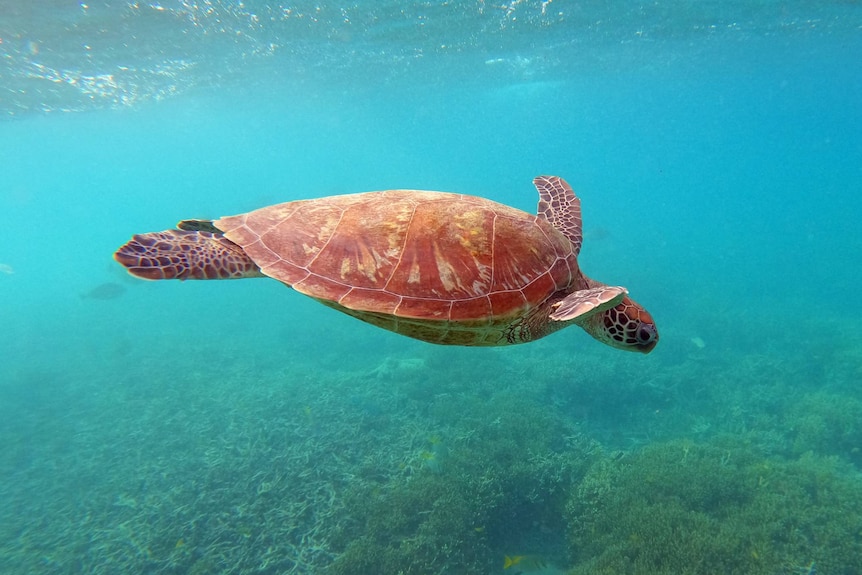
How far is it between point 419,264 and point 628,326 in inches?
73.1

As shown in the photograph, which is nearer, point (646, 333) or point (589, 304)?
point (589, 304)

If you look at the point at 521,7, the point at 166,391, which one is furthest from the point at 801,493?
the point at 521,7

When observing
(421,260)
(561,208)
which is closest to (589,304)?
(421,260)

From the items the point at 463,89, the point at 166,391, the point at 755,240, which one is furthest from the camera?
the point at 755,240

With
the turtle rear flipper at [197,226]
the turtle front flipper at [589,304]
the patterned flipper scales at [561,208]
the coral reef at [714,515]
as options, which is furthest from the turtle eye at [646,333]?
the turtle rear flipper at [197,226]

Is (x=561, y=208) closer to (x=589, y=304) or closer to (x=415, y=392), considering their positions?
(x=589, y=304)

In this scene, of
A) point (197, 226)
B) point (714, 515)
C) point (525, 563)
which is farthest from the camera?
point (714, 515)

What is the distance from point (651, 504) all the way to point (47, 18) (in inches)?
913

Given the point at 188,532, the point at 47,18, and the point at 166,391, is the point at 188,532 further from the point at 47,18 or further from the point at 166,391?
the point at 47,18

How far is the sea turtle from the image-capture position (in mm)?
3111

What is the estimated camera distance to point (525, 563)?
19.6ft

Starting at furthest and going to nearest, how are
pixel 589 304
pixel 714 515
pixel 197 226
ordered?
pixel 714 515 < pixel 197 226 < pixel 589 304

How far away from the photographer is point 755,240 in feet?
137

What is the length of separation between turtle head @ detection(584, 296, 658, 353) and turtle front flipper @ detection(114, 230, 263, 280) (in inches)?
122
